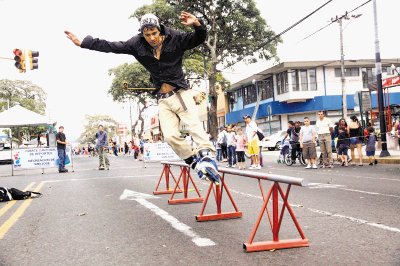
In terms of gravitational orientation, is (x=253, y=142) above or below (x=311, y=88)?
below

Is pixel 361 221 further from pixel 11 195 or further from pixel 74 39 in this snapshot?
pixel 11 195

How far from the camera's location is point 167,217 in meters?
6.38

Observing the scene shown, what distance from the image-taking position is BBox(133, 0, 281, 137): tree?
31.6 metres

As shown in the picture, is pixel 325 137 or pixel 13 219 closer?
pixel 13 219

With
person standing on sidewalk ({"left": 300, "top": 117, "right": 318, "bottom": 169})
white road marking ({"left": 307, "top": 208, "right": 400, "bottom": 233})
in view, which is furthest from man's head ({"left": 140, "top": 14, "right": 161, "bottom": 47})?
person standing on sidewalk ({"left": 300, "top": 117, "right": 318, "bottom": 169})

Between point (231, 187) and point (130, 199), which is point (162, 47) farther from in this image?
point (231, 187)

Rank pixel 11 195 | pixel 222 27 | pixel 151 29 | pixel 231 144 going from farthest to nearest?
pixel 222 27, pixel 231 144, pixel 11 195, pixel 151 29

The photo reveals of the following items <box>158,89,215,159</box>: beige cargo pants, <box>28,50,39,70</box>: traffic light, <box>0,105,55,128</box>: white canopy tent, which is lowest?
<box>158,89,215,159</box>: beige cargo pants

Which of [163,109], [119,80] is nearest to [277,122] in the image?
[119,80]

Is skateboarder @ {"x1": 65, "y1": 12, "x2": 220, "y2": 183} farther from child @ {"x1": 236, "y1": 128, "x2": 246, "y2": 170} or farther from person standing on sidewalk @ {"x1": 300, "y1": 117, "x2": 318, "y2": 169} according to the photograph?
Answer: child @ {"x1": 236, "y1": 128, "x2": 246, "y2": 170}

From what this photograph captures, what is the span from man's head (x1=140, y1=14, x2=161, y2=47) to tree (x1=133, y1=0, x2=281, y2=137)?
2726 centimetres

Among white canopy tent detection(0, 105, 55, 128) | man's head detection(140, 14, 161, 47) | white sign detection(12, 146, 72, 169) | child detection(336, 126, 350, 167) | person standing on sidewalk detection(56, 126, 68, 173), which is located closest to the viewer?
man's head detection(140, 14, 161, 47)

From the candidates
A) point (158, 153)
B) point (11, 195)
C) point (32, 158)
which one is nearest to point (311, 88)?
point (158, 153)

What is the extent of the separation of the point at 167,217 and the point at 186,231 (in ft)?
3.75
